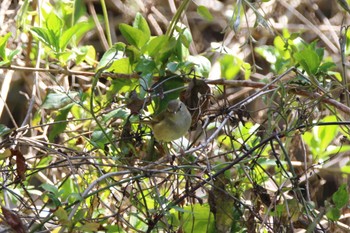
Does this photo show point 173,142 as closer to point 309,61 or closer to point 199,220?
point 199,220

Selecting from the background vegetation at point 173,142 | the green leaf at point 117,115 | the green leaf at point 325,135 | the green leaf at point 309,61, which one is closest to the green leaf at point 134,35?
the background vegetation at point 173,142

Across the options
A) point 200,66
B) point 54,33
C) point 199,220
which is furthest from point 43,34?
point 199,220

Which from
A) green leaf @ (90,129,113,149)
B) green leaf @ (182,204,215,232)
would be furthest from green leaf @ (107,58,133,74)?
green leaf @ (182,204,215,232)

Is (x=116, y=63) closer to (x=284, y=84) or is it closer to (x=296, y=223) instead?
(x=284, y=84)

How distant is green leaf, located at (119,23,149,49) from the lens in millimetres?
978

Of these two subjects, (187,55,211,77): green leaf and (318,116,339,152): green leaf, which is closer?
(187,55,211,77): green leaf

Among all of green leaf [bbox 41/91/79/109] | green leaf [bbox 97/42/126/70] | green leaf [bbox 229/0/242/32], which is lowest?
green leaf [bbox 41/91/79/109]

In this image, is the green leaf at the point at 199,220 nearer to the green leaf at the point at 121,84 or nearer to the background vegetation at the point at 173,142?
the background vegetation at the point at 173,142

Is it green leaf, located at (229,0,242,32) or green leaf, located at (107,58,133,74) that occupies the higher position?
green leaf, located at (229,0,242,32)

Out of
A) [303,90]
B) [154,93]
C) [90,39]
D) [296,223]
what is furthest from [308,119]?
[90,39]

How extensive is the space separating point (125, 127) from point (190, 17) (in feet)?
3.59

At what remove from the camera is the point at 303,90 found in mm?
1062

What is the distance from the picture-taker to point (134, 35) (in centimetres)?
99

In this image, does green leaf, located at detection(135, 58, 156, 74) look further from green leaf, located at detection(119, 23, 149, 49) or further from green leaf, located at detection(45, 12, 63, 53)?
green leaf, located at detection(45, 12, 63, 53)
